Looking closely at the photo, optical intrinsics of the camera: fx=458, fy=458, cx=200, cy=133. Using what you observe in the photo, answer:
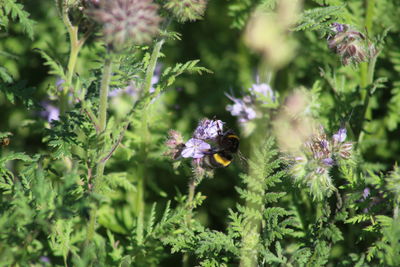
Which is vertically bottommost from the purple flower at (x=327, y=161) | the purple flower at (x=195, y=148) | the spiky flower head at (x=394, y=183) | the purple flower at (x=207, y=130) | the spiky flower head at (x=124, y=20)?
the spiky flower head at (x=394, y=183)

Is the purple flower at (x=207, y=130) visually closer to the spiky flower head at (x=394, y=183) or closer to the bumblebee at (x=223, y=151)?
the bumblebee at (x=223, y=151)

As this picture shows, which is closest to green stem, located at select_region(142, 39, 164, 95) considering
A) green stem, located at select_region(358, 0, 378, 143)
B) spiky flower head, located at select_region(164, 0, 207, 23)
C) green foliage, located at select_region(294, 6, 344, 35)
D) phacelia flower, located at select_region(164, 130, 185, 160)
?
spiky flower head, located at select_region(164, 0, 207, 23)

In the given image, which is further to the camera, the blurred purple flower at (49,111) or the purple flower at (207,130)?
the blurred purple flower at (49,111)

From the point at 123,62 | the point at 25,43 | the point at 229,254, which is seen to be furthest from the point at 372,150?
the point at 25,43

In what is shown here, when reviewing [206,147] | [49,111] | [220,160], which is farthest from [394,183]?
[49,111]

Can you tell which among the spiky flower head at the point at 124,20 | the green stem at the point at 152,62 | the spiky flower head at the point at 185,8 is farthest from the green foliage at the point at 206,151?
the spiky flower head at the point at 124,20

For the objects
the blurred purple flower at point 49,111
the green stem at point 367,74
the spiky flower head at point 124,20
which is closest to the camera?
the spiky flower head at point 124,20

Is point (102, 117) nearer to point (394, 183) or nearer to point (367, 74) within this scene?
point (394, 183)
